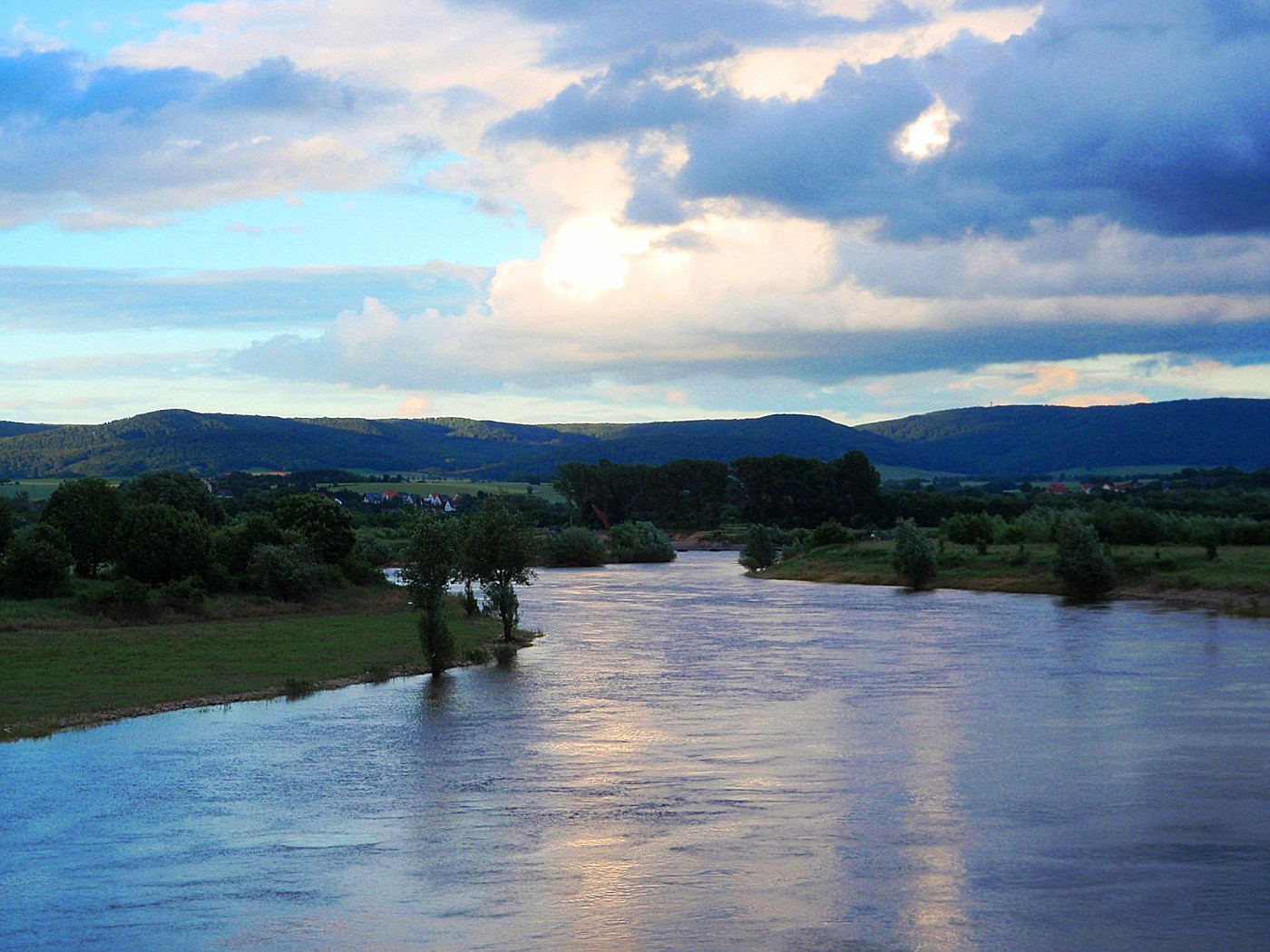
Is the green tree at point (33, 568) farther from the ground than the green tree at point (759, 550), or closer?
farther from the ground

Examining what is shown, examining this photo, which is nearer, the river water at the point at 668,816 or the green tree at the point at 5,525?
the river water at the point at 668,816

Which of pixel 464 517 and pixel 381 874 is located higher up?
pixel 464 517

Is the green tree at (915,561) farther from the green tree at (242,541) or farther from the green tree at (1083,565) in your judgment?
the green tree at (242,541)

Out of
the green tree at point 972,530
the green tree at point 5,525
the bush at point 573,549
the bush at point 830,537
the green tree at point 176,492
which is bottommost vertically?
the bush at point 573,549

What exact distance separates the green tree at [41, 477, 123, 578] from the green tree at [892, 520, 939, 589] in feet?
159

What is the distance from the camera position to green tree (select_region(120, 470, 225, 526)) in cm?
7506

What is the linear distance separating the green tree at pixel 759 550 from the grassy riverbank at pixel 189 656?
4719cm

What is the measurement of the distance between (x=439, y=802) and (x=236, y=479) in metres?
164

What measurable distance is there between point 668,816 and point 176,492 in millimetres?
60064

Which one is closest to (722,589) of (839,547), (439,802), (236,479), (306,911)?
(839,547)

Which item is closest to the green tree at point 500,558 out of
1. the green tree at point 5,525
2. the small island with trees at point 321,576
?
the small island with trees at point 321,576

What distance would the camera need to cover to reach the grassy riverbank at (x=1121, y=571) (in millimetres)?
63875

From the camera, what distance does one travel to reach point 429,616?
41844 millimetres

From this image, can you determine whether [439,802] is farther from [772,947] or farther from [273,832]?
[772,947]
